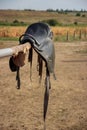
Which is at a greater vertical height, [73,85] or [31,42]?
[31,42]

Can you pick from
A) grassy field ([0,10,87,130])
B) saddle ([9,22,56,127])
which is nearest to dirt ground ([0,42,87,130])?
grassy field ([0,10,87,130])

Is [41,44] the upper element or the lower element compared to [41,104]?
upper

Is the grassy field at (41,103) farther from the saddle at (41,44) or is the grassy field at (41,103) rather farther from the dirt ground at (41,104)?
the saddle at (41,44)

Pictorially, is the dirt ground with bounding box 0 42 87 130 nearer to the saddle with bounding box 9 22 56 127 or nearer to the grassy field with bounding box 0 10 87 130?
the grassy field with bounding box 0 10 87 130

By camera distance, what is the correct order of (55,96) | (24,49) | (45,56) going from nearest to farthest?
1. (24,49)
2. (45,56)
3. (55,96)

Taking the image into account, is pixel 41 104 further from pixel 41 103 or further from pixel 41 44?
pixel 41 44

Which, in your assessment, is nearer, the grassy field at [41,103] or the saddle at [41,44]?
the saddle at [41,44]

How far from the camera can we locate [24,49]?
2.84 meters

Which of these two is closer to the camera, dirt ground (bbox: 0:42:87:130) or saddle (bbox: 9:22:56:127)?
saddle (bbox: 9:22:56:127)

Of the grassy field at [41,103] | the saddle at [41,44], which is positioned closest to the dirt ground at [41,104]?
the grassy field at [41,103]

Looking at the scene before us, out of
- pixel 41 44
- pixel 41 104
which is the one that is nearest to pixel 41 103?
pixel 41 104

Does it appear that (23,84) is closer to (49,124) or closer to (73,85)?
(73,85)

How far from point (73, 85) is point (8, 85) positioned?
1610mm

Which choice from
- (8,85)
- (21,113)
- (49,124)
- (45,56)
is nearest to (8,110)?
(21,113)
